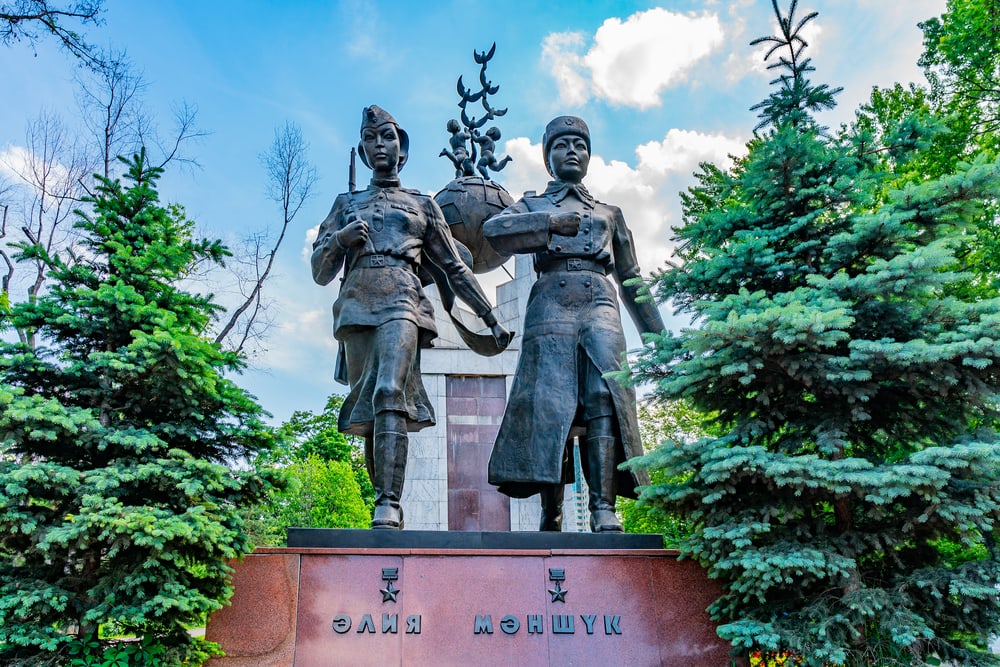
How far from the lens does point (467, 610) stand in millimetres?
5020

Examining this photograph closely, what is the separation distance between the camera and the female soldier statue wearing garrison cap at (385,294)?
19.5ft

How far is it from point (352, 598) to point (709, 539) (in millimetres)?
2212

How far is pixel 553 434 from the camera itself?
20.2ft

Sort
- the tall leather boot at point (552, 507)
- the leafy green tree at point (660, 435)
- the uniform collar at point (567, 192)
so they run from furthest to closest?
the leafy green tree at point (660, 435) < the uniform collar at point (567, 192) < the tall leather boot at point (552, 507)

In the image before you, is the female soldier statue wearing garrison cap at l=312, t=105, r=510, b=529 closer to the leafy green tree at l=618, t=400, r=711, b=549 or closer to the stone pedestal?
the stone pedestal

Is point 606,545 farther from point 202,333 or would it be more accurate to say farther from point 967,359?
point 202,333

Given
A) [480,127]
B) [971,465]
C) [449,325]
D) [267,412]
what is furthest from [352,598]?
[449,325]

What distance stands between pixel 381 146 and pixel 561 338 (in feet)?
7.09

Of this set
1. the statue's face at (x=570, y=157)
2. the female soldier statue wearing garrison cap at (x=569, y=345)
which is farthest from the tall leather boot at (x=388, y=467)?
the statue's face at (x=570, y=157)

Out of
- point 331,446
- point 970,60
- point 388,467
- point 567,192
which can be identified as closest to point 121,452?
point 388,467

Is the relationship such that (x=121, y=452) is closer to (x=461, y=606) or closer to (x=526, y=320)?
(x=461, y=606)

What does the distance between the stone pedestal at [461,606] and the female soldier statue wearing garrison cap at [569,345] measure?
2.27 feet

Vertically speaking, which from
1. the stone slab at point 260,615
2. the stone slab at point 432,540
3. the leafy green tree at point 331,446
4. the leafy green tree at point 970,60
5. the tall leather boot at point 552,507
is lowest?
the stone slab at point 260,615

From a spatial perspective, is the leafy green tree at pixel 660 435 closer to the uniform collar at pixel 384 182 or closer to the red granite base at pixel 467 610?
the red granite base at pixel 467 610
